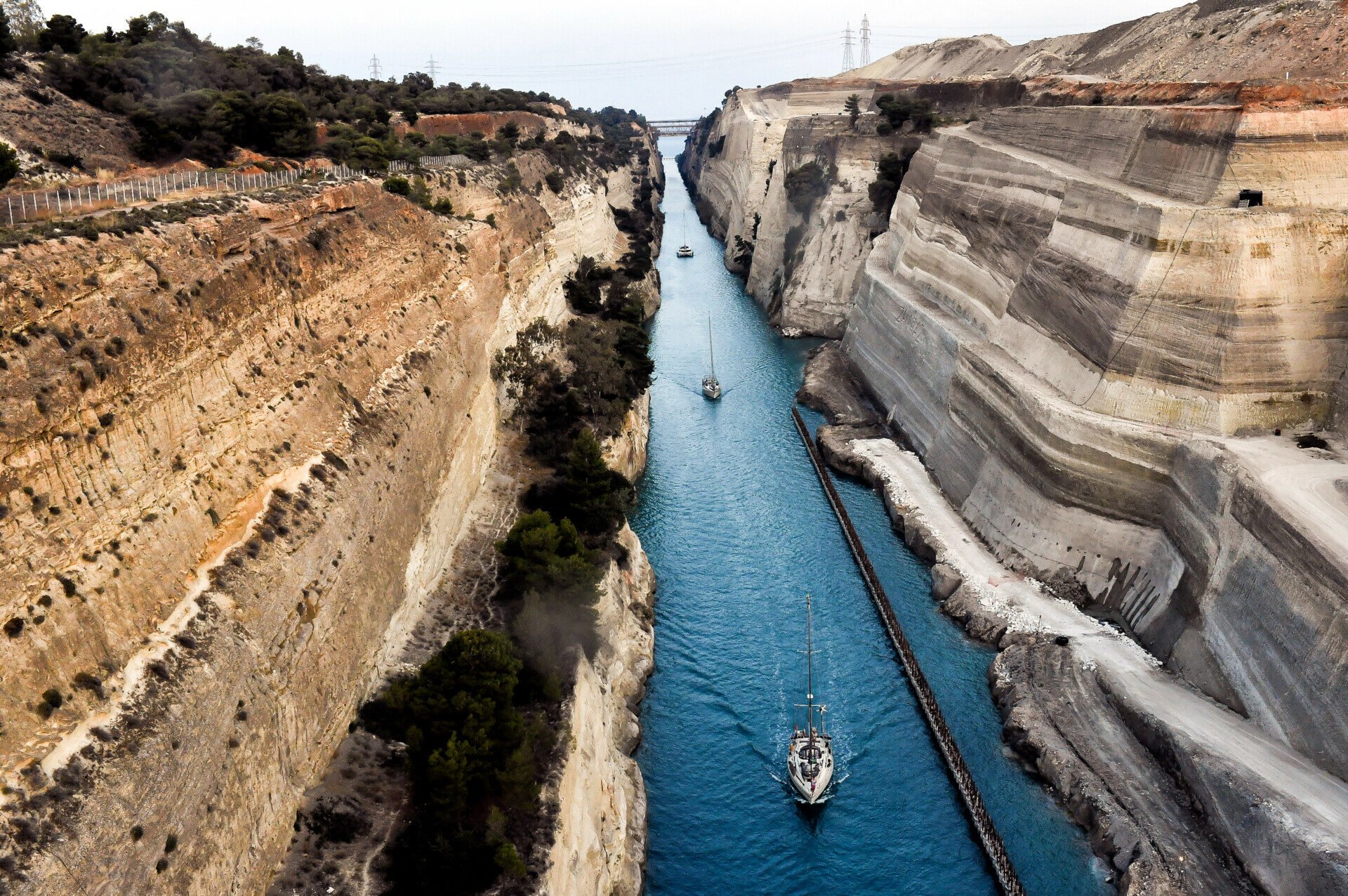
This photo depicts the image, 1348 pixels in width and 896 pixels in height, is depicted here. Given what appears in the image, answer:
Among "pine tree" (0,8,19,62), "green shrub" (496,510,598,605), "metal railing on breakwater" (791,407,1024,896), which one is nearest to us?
"metal railing on breakwater" (791,407,1024,896)

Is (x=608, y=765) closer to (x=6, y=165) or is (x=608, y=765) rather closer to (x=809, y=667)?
(x=809, y=667)

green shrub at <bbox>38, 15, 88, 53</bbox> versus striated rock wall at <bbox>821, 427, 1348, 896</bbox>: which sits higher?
green shrub at <bbox>38, 15, 88, 53</bbox>

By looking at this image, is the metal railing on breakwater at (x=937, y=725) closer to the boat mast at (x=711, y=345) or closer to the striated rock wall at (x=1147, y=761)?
the striated rock wall at (x=1147, y=761)

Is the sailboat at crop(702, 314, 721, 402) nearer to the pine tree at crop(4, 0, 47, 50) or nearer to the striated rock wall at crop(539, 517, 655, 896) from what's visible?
the striated rock wall at crop(539, 517, 655, 896)

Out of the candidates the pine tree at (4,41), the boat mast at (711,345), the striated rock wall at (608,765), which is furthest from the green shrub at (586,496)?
the boat mast at (711,345)

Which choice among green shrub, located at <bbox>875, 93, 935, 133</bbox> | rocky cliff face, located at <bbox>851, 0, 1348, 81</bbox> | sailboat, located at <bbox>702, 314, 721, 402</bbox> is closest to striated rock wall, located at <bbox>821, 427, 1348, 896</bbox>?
sailboat, located at <bbox>702, 314, 721, 402</bbox>

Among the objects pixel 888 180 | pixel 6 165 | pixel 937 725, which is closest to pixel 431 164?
pixel 6 165

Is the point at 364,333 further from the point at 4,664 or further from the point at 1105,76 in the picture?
the point at 1105,76
